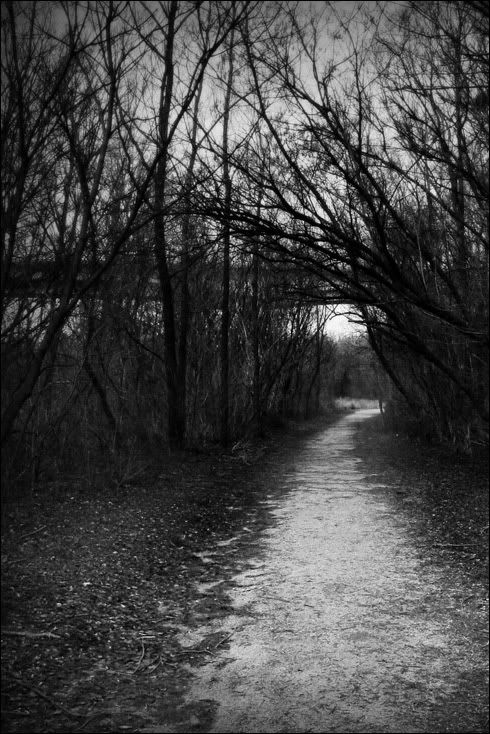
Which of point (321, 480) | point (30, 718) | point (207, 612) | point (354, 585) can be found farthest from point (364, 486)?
point (30, 718)

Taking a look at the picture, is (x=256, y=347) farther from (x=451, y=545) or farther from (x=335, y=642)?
(x=335, y=642)

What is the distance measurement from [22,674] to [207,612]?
5.28 ft

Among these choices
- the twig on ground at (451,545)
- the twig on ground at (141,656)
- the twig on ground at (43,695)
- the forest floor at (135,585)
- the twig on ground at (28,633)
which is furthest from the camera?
the twig on ground at (451,545)

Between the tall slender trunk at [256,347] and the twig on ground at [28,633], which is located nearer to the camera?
the twig on ground at [28,633]

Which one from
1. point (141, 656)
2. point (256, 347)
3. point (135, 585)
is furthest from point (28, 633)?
point (256, 347)

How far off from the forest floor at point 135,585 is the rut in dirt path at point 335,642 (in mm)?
140

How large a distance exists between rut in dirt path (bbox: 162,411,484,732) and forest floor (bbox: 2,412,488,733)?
0.14m

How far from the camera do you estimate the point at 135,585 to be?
5582 millimetres

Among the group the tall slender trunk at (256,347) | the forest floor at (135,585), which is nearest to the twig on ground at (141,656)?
the forest floor at (135,585)

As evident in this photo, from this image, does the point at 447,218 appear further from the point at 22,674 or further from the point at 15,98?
the point at 22,674

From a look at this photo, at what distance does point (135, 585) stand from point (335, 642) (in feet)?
6.21

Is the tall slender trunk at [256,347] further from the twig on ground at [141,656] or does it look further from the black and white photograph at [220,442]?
the twig on ground at [141,656]

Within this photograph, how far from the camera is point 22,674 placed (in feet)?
12.6

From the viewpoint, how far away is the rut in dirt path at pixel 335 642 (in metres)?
3.53
